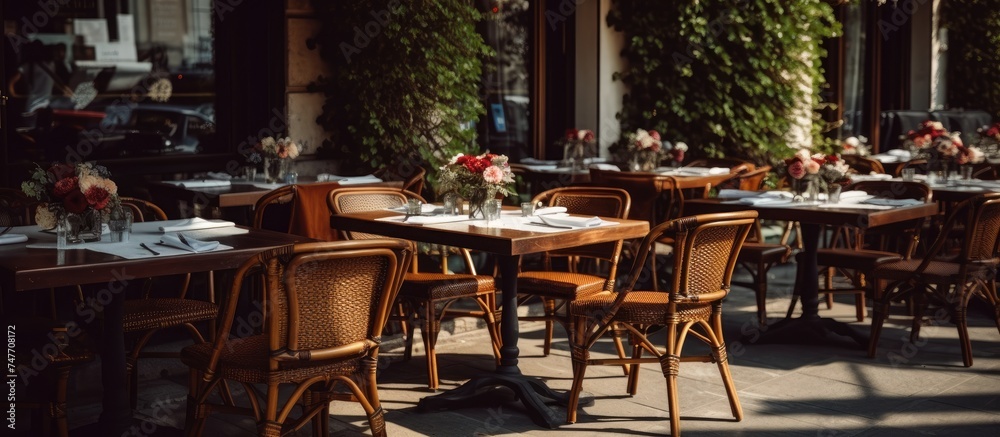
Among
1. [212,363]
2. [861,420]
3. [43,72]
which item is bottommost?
[861,420]

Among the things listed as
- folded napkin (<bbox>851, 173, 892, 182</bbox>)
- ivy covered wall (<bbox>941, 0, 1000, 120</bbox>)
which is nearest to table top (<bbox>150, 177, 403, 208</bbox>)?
folded napkin (<bbox>851, 173, 892, 182</bbox>)

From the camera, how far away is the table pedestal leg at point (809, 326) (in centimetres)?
561

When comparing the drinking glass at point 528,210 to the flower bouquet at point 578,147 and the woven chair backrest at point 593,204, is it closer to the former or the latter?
the woven chair backrest at point 593,204

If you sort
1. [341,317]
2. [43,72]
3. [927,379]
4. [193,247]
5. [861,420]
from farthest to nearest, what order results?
[43,72], [927,379], [861,420], [193,247], [341,317]

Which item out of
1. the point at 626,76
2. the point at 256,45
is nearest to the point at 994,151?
the point at 626,76

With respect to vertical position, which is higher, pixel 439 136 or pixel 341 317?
pixel 439 136

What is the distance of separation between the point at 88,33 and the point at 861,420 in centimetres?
441

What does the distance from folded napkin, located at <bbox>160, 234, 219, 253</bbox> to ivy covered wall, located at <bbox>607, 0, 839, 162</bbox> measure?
16.6 feet

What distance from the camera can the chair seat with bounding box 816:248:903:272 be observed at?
5.59 metres

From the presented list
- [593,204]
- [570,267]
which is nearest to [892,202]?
[593,204]

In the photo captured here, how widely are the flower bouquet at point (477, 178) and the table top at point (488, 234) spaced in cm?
10

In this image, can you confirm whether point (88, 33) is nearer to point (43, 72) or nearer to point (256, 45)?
point (43, 72)

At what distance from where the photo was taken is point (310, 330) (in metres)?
3.20

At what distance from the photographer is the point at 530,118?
7.82m
